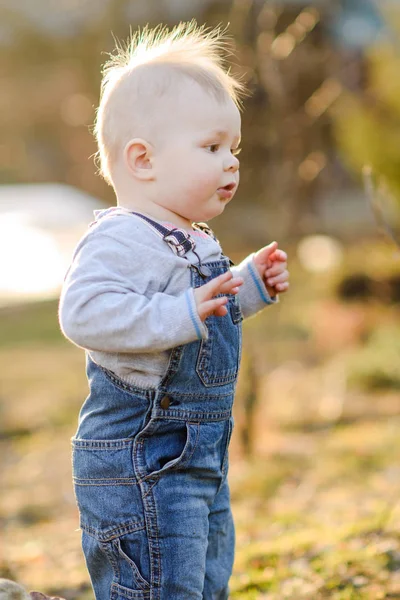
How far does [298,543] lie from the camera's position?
124 inches

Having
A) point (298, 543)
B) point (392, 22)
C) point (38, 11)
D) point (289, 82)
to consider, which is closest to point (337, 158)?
point (38, 11)

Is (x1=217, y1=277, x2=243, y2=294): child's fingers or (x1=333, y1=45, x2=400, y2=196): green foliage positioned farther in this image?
(x1=333, y1=45, x2=400, y2=196): green foliage

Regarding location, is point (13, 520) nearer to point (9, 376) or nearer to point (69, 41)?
point (9, 376)

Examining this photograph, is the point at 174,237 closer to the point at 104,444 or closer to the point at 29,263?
the point at 104,444

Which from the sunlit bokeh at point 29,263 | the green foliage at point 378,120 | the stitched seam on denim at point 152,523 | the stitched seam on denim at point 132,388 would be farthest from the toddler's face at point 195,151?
the sunlit bokeh at point 29,263

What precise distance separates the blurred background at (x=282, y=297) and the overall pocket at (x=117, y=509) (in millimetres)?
1026

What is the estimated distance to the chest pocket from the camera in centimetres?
180

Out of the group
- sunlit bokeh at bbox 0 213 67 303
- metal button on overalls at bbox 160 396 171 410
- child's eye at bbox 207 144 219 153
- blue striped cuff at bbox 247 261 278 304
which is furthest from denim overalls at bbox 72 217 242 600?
sunlit bokeh at bbox 0 213 67 303

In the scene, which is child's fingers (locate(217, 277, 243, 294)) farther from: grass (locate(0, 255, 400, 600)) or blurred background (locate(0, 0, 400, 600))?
grass (locate(0, 255, 400, 600))

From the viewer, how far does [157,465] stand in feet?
5.87

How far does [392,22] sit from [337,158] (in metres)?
7.34

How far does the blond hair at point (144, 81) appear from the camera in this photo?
175 centimetres

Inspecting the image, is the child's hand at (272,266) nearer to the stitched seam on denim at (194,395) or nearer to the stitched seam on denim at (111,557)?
the stitched seam on denim at (194,395)

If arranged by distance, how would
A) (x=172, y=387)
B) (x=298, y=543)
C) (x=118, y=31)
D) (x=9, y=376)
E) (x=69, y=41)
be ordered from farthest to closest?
1. (x=69, y=41)
2. (x=118, y=31)
3. (x=9, y=376)
4. (x=298, y=543)
5. (x=172, y=387)
